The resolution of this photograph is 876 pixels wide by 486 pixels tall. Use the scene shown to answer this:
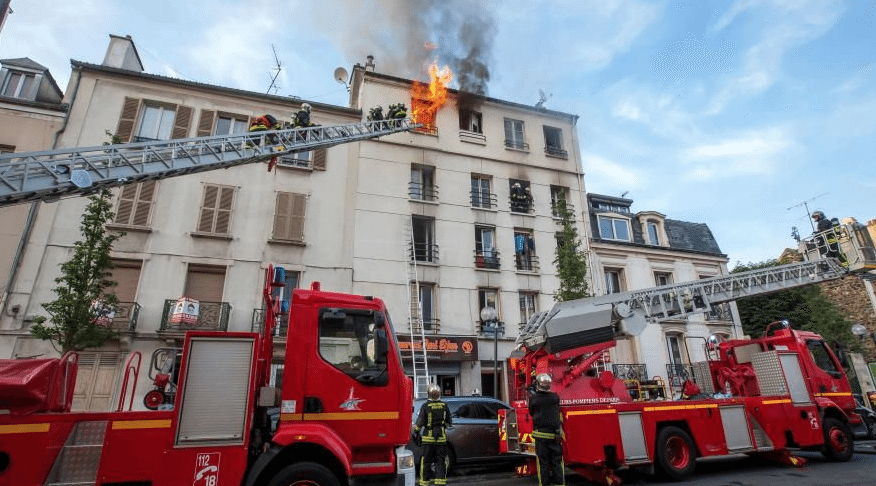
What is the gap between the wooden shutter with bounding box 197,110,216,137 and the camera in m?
17.5

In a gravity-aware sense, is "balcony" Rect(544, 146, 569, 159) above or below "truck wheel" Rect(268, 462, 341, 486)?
above

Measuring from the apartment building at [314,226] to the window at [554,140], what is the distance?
118cm

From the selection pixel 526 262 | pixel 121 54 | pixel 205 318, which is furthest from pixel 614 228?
pixel 121 54

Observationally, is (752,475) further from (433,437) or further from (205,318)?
(205,318)

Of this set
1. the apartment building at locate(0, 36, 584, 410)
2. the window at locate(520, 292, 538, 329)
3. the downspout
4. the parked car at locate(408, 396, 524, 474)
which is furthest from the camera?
the window at locate(520, 292, 538, 329)

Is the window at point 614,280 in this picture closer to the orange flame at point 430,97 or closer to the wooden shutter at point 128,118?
the orange flame at point 430,97

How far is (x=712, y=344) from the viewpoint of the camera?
39.2 feet

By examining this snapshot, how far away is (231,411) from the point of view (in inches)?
198

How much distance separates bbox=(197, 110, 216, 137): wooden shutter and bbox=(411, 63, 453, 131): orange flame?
8.44 metres

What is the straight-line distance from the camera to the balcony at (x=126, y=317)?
1412cm

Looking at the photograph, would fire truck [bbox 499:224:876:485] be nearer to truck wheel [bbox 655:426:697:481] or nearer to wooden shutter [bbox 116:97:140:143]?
truck wheel [bbox 655:426:697:481]

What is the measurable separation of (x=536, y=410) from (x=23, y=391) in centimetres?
631

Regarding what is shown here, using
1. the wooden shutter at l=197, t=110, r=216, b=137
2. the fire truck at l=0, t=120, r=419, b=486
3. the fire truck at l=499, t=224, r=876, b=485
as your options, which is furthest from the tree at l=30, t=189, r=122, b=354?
the fire truck at l=499, t=224, r=876, b=485

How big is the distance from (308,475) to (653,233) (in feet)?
74.1
